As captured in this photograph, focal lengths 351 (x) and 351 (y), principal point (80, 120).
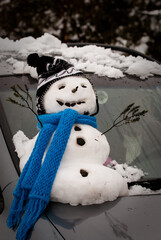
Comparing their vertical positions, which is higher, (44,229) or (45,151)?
(45,151)

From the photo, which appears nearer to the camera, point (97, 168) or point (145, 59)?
point (97, 168)

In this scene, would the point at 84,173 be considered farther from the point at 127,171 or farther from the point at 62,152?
the point at 127,171

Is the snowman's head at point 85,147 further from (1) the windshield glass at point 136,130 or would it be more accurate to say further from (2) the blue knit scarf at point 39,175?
(1) the windshield glass at point 136,130

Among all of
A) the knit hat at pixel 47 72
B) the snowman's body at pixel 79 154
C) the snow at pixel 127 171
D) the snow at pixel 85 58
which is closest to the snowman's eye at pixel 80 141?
the snowman's body at pixel 79 154

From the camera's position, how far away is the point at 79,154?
173 cm

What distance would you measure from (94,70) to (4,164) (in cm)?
108

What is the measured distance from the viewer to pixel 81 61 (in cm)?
273

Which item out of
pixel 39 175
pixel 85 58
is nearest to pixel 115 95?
Answer: pixel 85 58

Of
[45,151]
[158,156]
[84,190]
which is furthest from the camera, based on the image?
[158,156]

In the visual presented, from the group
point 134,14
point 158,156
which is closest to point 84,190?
point 158,156

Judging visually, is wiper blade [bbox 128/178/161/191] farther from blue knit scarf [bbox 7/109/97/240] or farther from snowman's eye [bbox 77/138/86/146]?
blue knit scarf [bbox 7/109/97/240]

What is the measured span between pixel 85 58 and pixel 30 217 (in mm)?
1586

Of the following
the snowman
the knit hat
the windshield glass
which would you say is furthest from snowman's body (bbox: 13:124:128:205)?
the windshield glass

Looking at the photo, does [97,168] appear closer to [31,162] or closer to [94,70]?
[31,162]
